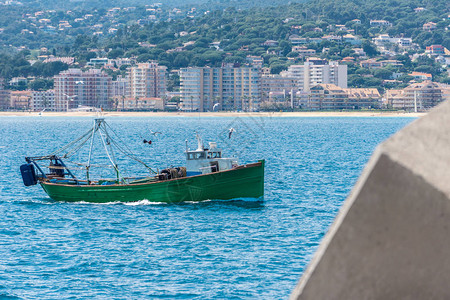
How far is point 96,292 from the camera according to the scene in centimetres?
2412

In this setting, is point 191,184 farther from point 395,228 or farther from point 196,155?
point 395,228

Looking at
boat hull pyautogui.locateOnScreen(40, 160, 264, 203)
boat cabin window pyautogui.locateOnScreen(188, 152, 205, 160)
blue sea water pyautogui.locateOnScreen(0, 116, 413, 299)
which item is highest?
boat cabin window pyautogui.locateOnScreen(188, 152, 205, 160)

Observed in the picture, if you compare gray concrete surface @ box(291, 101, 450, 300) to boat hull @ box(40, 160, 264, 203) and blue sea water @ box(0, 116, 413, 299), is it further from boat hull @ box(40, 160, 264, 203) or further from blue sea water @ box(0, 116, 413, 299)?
boat hull @ box(40, 160, 264, 203)

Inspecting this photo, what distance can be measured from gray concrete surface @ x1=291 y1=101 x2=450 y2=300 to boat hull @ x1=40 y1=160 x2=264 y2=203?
39.9 metres

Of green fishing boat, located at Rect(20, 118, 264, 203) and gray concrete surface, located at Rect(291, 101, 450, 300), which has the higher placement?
gray concrete surface, located at Rect(291, 101, 450, 300)

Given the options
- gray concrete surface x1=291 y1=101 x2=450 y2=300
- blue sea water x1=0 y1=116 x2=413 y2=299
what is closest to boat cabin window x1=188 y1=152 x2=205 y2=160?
blue sea water x1=0 y1=116 x2=413 y2=299

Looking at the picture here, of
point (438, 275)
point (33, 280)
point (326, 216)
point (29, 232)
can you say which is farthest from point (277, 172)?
point (438, 275)

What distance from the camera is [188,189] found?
152 ft

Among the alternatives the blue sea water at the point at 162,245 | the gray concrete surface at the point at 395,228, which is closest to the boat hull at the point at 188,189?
the blue sea water at the point at 162,245

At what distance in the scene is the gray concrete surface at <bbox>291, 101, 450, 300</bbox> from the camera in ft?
15.7

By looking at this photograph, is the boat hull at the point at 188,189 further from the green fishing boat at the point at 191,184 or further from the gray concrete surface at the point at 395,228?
the gray concrete surface at the point at 395,228

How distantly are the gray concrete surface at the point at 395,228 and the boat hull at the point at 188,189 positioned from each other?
39881mm

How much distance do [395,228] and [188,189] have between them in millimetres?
41480

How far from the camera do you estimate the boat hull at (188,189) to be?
45.7 meters
